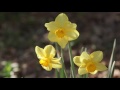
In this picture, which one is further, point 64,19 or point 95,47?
point 95,47

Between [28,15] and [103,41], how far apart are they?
1.01 m

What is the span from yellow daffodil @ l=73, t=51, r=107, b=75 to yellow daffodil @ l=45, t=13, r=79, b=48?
8 centimetres

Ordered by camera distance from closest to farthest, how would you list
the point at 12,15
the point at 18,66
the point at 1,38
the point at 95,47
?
the point at 18,66, the point at 95,47, the point at 1,38, the point at 12,15

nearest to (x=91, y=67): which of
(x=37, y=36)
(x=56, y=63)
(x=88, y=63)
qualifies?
(x=88, y=63)

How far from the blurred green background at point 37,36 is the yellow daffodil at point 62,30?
5.63ft

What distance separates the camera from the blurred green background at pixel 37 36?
3627 mm

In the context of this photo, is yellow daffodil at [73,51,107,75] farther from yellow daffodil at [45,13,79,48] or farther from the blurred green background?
the blurred green background

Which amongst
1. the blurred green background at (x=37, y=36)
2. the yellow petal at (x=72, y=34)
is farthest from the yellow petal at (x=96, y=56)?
the blurred green background at (x=37, y=36)

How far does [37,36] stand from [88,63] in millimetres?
2609

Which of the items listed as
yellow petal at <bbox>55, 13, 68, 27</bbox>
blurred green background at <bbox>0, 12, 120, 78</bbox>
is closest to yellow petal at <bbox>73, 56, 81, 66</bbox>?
yellow petal at <bbox>55, 13, 68, 27</bbox>
